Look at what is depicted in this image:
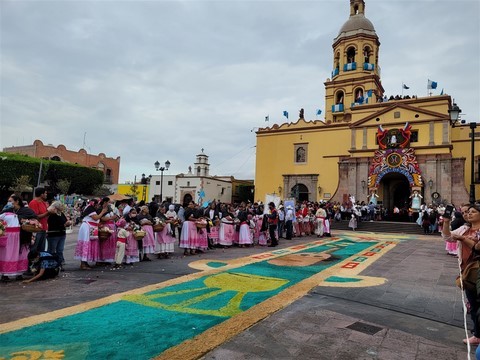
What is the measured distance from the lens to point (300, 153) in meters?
36.9

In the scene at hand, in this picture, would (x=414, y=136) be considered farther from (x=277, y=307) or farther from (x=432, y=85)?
(x=277, y=307)

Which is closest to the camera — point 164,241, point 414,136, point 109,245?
point 109,245

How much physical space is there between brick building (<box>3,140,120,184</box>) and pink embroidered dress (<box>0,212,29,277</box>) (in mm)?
42615

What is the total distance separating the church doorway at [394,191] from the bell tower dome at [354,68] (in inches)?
318

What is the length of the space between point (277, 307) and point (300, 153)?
32467 mm

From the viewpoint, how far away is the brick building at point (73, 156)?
49000mm

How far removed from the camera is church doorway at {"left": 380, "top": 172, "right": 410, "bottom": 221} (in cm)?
3247

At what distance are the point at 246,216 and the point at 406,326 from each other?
966 centimetres

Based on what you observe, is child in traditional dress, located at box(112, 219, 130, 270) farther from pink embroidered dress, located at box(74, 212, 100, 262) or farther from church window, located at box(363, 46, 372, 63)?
church window, located at box(363, 46, 372, 63)

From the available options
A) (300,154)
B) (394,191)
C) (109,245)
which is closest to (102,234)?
(109,245)

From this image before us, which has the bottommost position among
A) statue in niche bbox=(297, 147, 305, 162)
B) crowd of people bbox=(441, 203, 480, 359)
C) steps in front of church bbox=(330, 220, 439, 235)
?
steps in front of church bbox=(330, 220, 439, 235)

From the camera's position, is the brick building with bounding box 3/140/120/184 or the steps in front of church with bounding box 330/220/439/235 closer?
the steps in front of church with bounding box 330/220/439/235

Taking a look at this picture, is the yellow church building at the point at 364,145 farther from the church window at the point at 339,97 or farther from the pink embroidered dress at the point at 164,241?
the pink embroidered dress at the point at 164,241

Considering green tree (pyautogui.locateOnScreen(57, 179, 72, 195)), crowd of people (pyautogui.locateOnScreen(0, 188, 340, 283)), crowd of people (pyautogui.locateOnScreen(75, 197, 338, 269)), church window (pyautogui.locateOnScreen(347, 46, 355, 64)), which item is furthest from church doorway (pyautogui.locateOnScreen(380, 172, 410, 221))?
green tree (pyautogui.locateOnScreen(57, 179, 72, 195))
